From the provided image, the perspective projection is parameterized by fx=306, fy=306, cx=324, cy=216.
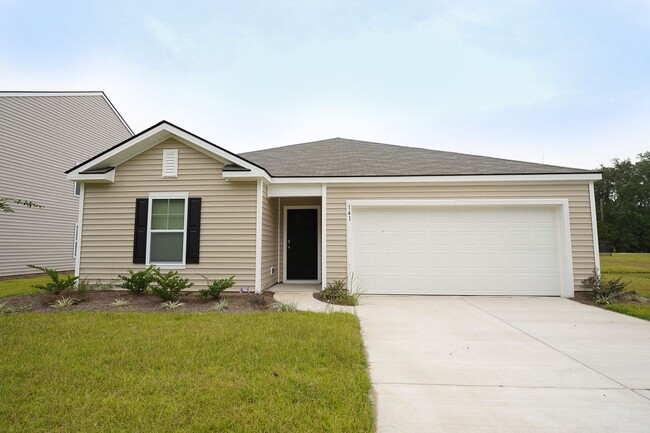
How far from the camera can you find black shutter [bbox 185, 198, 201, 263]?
732 cm

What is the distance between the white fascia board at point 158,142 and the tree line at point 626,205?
39.9 metres

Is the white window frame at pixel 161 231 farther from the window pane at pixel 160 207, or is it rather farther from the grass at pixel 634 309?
the grass at pixel 634 309

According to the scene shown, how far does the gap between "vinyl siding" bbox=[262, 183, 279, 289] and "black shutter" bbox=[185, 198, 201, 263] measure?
1547 millimetres

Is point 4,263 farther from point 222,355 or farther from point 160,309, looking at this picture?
point 222,355

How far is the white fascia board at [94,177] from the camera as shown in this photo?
742 centimetres

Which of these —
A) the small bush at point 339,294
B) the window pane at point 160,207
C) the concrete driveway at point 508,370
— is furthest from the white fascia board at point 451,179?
the concrete driveway at point 508,370

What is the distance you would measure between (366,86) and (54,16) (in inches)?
431

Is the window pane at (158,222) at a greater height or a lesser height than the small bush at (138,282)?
greater

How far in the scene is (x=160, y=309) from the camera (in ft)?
19.0

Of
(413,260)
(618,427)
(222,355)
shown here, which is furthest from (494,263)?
(222,355)

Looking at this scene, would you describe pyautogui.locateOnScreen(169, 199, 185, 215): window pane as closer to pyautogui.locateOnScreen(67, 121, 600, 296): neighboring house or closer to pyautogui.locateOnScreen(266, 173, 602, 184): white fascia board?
pyautogui.locateOnScreen(67, 121, 600, 296): neighboring house

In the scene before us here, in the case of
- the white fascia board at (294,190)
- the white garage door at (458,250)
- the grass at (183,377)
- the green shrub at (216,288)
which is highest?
the white fascia board at (294,190)

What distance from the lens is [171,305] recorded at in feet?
19.3

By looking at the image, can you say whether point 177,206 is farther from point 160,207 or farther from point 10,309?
point 10,309
